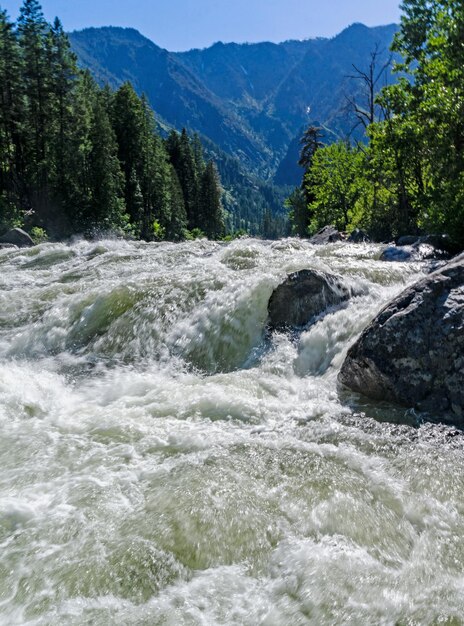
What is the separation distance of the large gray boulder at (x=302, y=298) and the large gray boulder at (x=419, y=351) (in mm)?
1784

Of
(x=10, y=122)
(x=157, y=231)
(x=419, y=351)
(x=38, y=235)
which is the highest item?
(x=10, y=122)

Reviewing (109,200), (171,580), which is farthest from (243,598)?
(109,200)

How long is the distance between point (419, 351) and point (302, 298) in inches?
108

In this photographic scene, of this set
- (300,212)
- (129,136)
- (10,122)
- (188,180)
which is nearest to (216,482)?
(10,122)

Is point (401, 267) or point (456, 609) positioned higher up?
point (401, 267)

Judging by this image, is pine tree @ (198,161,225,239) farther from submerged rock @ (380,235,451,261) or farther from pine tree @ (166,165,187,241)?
submerged rock @ (380,235,451,261)

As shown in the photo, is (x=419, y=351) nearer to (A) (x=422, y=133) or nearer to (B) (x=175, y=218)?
(A) (x=422, y=133)

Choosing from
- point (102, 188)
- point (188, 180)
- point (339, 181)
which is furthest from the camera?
point (188, 180)

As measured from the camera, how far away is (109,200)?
35688 millimetres

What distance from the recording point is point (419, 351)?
5703 millimetres

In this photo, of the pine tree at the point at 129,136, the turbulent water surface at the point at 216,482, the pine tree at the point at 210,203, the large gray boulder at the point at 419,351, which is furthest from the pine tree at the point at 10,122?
the pine tree at the point at 210,203

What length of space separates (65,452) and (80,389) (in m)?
1.90

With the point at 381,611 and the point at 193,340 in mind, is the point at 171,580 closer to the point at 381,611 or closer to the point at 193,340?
the point at 381,611

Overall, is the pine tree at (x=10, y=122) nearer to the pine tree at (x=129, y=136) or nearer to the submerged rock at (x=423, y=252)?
the pine tree at (x=129, y=136)
